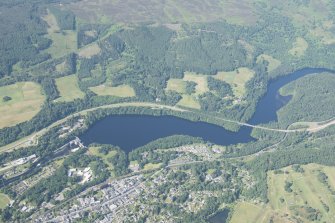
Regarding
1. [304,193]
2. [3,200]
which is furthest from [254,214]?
[3,200]

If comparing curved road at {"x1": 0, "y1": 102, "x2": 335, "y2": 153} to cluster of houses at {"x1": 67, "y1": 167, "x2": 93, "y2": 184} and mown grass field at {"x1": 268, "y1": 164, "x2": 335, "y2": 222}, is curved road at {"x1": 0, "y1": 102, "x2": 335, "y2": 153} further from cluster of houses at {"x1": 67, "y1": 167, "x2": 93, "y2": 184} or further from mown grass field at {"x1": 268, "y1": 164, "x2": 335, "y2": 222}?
mown grass field at {"x1": 268, "y1": 164, "x2": 335, "y2": 222}

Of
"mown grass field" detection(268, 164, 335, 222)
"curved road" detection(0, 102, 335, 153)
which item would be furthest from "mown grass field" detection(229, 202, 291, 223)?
"curved road" detection(0, 102, 335, 153)

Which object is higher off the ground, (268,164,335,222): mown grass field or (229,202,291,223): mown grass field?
(268,164,335,222): mown grass field

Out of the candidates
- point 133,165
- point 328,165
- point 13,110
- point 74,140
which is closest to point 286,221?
point 328,165

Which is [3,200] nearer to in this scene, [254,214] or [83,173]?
[83,173]

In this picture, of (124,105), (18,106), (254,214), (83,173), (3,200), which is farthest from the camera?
(124,105)

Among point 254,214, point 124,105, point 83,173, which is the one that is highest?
point 124,105

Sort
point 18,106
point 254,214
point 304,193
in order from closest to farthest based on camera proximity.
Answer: point 254,214
point 304,193
point 18,106

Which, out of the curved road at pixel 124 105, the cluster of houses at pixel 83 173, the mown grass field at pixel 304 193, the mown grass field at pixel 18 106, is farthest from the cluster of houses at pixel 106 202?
the mown grass field at pixel 18 106

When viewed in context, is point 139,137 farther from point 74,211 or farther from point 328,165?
point 328,165
